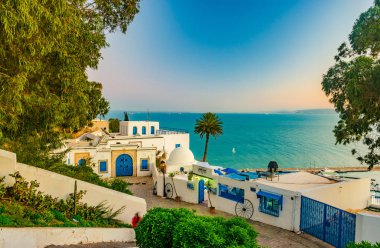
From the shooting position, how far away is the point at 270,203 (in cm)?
1533

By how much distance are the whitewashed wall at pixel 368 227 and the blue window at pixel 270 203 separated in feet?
14.0

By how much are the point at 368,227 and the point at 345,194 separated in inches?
258

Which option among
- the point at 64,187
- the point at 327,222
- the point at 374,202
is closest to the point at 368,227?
the point at 327,222

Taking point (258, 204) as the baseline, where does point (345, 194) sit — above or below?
above

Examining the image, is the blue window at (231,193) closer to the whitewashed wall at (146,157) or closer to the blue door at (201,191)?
the blue door at (201,191)

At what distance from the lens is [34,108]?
30.8 ft

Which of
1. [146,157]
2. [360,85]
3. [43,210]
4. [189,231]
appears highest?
[360,85]

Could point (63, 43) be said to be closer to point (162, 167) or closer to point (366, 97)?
point (366, 97)

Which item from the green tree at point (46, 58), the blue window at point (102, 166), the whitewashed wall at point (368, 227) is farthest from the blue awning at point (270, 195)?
the blue window at point (102, 166)

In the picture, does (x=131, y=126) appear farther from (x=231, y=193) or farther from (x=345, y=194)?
(x=345, y=194)

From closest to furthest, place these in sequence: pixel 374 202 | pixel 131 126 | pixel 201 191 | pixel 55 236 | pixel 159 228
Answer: pixel 159 228 → pixel 55 236 → pixel 374 202 → pixel 201 191 → pixel 131 126

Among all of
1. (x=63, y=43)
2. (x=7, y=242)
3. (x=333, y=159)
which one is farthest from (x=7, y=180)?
(x=333, y=159)

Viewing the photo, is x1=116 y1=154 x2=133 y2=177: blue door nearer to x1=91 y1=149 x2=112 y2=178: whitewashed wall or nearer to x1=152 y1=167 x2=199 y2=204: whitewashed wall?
x1=91 y1=149 x2=112 y2=178: whitewashed wall

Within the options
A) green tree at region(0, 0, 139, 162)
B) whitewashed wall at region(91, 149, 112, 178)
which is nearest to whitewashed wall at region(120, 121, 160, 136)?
whitewashed wall at region(91, 149, 112, 178)
